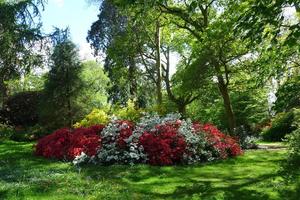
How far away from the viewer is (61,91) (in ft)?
98.3

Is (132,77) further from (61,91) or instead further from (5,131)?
(5,131)

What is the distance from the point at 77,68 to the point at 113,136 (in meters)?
14.5

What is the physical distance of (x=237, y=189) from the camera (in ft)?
38.8

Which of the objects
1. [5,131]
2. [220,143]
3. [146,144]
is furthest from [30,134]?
[220,143]

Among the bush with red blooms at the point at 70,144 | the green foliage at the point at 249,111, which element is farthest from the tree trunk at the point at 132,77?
the bush with red blooms at the point at 70,144

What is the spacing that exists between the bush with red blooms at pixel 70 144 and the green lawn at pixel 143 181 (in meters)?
0.98

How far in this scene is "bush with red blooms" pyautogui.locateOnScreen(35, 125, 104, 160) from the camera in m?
16.9

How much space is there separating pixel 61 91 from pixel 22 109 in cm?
664

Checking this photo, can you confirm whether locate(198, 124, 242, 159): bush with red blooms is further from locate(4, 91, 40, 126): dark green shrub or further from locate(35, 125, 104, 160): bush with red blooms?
locate(4, 91, 40, 126): dark green shrub

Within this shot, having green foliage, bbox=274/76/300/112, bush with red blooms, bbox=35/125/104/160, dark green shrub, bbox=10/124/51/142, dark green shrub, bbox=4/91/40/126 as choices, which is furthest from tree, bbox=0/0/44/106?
green foliage, bbox=274/76/300/112

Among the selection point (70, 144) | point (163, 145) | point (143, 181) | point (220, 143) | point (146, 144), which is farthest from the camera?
point (70, 144)

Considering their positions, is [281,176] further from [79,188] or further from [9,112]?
[9,112]

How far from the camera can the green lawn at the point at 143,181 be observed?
1090 centimetres

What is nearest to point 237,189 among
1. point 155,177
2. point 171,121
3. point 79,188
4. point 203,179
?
point 203,179
